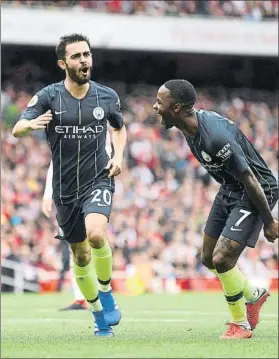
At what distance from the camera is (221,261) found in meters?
9.51

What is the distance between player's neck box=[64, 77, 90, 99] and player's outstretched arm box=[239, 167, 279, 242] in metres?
1.77

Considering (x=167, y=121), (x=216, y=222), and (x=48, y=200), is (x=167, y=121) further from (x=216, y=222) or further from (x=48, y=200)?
(x=48, y=200)

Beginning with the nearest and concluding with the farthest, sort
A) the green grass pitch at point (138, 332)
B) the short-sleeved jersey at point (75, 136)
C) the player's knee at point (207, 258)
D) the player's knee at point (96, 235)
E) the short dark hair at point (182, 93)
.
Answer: the green grass pitch at point (138, 332) → the short dark hair at point (182, 93) → the player's knee at point (96, 235) → the short-sleeved jersey at point (75, 136) → the player's knee at point (207, 258)

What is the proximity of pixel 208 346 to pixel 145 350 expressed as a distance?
67cm

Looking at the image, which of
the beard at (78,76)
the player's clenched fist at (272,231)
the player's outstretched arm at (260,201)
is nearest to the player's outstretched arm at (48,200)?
the beard at (78,76)

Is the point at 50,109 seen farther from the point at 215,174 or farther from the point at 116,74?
the point at 116,74

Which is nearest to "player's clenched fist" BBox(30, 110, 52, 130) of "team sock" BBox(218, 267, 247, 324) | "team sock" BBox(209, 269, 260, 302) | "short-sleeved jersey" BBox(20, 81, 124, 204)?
"short-sleeved jersey" BBox(20, 81, 124, 204)

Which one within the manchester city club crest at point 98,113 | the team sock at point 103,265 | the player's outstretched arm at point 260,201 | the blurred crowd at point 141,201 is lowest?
the blurred crowd at point 141,201

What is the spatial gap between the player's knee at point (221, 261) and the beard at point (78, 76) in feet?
6.42

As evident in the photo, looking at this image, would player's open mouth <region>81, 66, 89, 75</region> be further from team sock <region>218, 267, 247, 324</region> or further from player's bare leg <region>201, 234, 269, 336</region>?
Answer: team sock <region>218, 267, 247, 324</region>

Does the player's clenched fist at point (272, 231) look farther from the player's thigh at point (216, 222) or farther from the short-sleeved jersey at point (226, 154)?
the player's thigh at point (216, 222)

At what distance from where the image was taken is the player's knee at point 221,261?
9.49 metres

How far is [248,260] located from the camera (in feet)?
80.6

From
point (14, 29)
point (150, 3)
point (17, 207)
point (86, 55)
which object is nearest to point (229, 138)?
point (86, 55)
